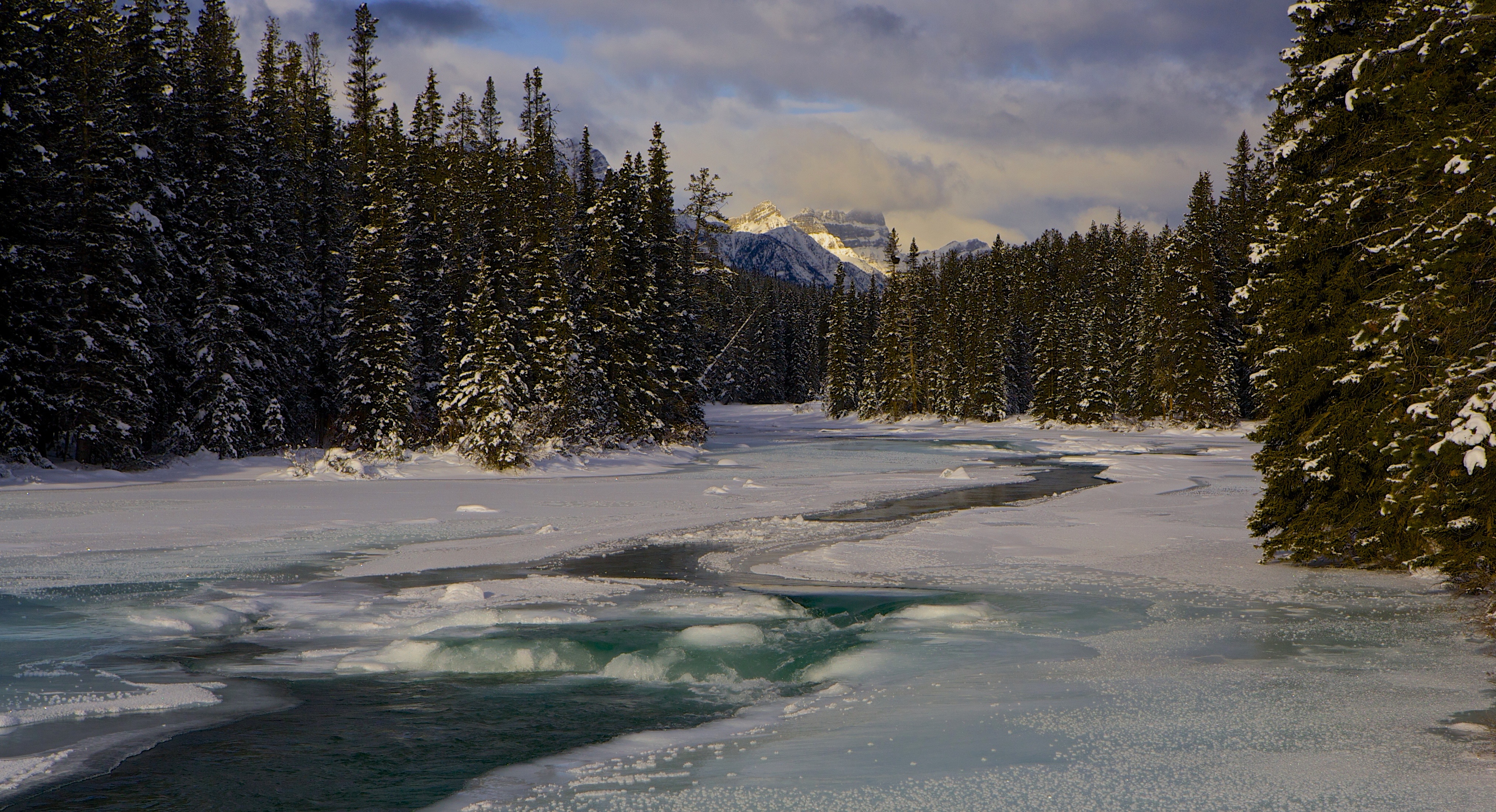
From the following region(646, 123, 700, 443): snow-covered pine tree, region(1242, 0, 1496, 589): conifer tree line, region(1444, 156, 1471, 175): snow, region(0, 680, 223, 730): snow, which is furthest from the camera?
region(646, 123, 700, 443): snow-covered pine tree

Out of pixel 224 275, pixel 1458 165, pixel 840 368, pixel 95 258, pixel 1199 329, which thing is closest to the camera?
pixel 1458 165

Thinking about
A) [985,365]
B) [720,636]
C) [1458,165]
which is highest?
[985,365]

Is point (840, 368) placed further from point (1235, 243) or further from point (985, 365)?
point (1235, 243)

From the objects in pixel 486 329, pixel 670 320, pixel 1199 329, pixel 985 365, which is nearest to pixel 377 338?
pixel 486 329

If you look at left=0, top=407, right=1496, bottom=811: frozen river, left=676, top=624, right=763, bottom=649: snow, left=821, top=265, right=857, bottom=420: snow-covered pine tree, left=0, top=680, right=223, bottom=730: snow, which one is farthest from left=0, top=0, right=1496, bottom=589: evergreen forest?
left=821, top=265, right=857, bottom=420: snow-covered pine tree

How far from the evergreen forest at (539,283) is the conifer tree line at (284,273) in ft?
0.42

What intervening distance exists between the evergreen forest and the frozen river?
2822 mm

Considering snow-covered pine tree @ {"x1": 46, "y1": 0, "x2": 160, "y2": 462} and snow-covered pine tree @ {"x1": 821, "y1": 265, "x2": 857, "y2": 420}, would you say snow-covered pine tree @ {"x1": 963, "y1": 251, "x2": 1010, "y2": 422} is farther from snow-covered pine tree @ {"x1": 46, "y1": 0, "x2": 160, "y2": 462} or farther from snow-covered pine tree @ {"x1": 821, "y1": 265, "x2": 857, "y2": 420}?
snow-covered pine tree @ {"x1": 46, "y1": 0, "x2": 160, "y2": 462}

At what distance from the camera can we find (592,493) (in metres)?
25.1

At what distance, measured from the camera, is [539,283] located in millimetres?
35469

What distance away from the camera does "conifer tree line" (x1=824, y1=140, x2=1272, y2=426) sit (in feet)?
182

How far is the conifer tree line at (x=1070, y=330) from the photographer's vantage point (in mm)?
55531

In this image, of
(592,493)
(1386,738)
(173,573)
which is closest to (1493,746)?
(1386,738)

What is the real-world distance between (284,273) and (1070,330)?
172 feet
